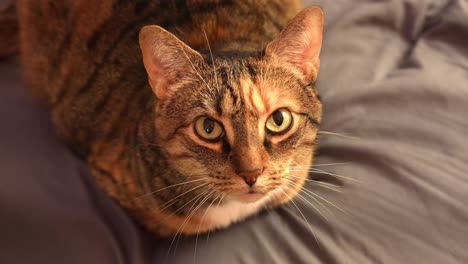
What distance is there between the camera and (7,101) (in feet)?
4.87

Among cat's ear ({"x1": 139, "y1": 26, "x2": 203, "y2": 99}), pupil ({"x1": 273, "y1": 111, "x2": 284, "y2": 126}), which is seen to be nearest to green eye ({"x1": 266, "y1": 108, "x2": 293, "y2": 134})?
pupil ({"x1": 273, "y1": 111, "x2": 284, "y2": 126})

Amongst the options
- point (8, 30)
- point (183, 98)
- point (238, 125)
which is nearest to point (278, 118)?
point (238, 125)

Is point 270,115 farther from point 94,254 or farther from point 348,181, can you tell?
point 94,254

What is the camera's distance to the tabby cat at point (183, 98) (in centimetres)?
112

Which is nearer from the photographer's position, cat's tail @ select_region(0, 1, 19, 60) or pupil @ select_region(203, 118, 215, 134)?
pupil @ select_region(203, 118, 215, 134)

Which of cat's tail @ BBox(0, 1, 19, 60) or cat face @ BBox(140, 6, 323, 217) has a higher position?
cat's tail @ BBox(0, 1, 19, 60)

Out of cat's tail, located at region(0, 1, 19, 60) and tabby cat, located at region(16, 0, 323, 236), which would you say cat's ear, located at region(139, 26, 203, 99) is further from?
cat's tail, located at region(0, 1, 19, 60)

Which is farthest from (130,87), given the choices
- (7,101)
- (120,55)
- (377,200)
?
(377,200)

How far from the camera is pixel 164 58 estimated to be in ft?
3.77

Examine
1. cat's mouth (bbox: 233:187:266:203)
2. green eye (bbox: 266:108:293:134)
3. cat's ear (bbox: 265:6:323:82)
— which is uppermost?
cat's ear (bbox: 265:6:323:82)

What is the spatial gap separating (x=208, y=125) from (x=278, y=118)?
186mm

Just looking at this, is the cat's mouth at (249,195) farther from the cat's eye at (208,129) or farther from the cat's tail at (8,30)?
the cat's tail at (8,30)

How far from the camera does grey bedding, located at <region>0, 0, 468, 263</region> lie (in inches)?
45.6

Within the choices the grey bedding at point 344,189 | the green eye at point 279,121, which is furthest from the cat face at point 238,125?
the grey bedding at point 344,189
